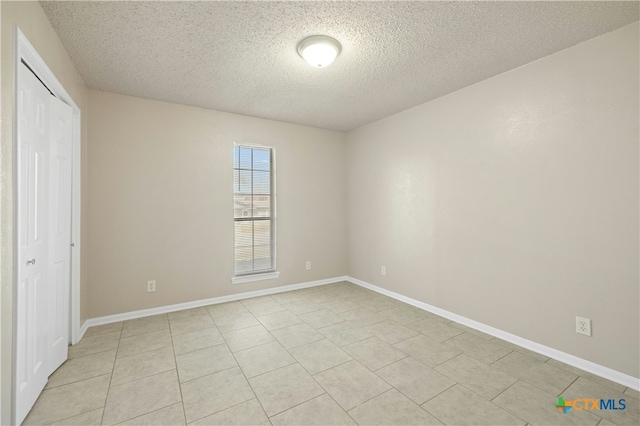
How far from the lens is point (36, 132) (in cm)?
191

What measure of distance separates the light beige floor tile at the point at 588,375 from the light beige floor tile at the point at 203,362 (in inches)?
106

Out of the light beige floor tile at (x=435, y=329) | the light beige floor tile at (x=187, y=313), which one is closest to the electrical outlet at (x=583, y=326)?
the light beige floor tile at (x=435, y=329)

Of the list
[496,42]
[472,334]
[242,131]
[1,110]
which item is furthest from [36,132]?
[472,334]

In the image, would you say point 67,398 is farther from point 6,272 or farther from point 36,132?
point 36,132

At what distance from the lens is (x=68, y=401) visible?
192cm

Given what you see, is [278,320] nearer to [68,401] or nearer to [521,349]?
[68,401]

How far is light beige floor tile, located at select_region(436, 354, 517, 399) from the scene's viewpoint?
2041 millimetres

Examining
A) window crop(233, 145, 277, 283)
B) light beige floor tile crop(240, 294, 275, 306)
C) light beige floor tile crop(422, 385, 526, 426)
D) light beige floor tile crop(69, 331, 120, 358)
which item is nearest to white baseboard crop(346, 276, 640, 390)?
light beige floor tile crop(422, 385, 526, 426)

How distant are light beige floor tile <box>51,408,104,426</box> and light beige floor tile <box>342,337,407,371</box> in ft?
5.98

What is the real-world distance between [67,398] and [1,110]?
1858 mm

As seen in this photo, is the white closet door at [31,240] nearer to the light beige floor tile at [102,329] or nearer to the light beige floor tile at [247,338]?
the light beige floor tile at [102,329]

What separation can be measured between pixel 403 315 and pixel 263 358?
5.86 feet

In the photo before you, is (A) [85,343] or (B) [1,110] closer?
(B) [1,110]

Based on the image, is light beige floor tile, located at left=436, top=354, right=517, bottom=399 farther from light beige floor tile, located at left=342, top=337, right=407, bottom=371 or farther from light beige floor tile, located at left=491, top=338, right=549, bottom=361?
light beige floor tile, located at left=491, top=338, right=549, bottom=361
